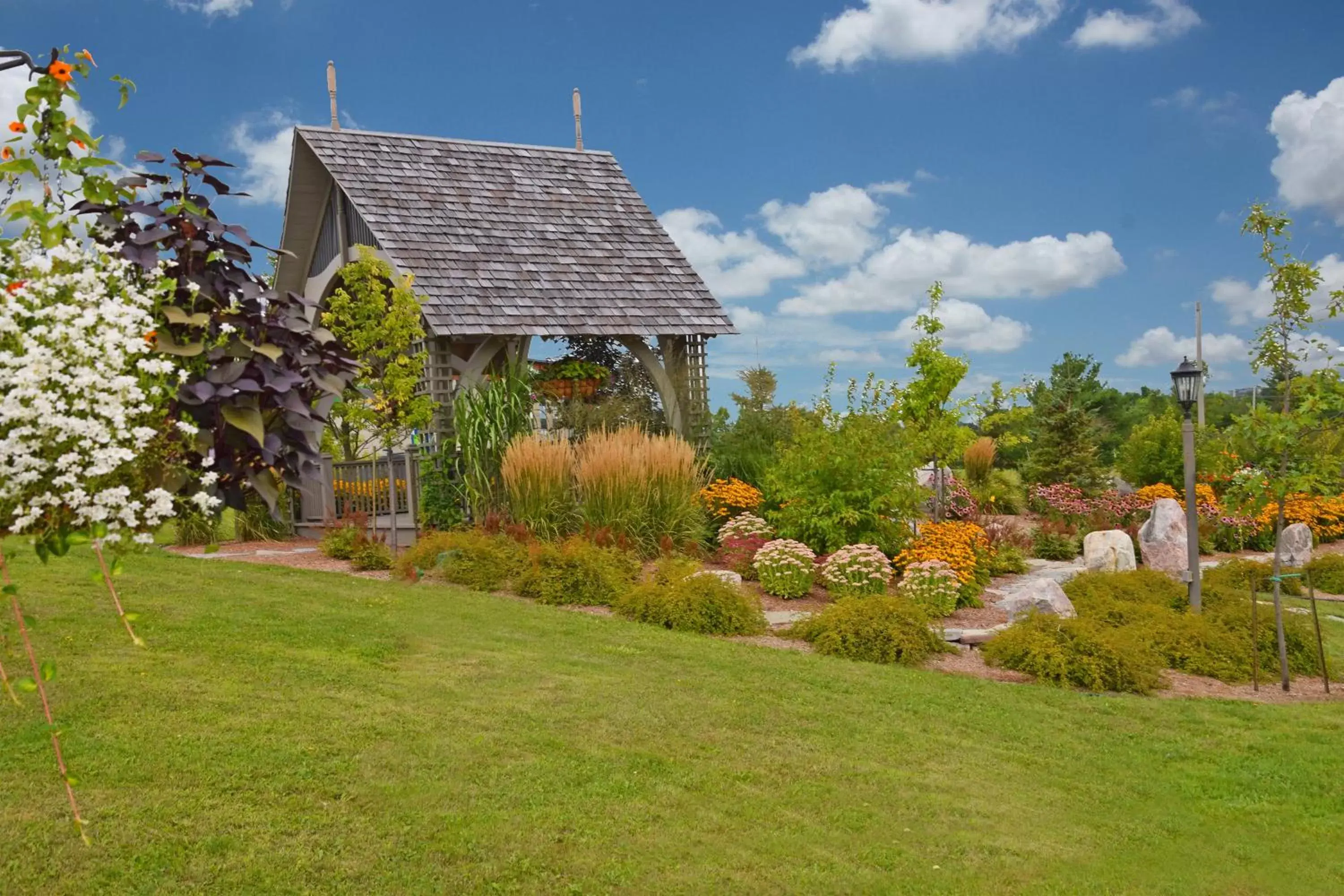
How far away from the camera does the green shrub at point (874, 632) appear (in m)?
7.73

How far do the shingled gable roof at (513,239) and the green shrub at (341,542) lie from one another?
2535 mm

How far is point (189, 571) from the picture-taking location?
32.0ft

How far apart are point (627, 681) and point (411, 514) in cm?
670

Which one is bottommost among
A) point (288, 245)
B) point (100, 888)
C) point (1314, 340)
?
point (100, 888)

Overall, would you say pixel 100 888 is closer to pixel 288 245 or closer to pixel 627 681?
pixel 627 681

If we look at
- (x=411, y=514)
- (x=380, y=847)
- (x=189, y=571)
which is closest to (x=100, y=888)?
(x=380, y=847)

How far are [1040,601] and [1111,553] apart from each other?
3.62m

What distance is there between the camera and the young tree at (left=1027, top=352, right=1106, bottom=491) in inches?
723

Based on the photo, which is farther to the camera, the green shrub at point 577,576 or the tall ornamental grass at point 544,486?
the tall ornamental grass at point 544,486

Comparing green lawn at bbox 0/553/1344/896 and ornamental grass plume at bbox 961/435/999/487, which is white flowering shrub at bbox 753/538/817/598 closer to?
green lawn at bbox 0/553/1344/896

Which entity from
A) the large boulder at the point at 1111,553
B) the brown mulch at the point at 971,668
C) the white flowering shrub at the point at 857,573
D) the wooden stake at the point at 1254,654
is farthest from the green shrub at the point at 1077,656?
the large boulder at the point at 1111,553

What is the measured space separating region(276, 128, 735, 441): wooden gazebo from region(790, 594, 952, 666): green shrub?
6161mm

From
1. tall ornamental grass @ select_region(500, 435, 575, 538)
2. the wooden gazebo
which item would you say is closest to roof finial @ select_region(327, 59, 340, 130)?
the wooden gazebo

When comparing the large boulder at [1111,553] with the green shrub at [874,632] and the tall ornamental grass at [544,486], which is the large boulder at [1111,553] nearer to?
the green shrub at [874,632]
